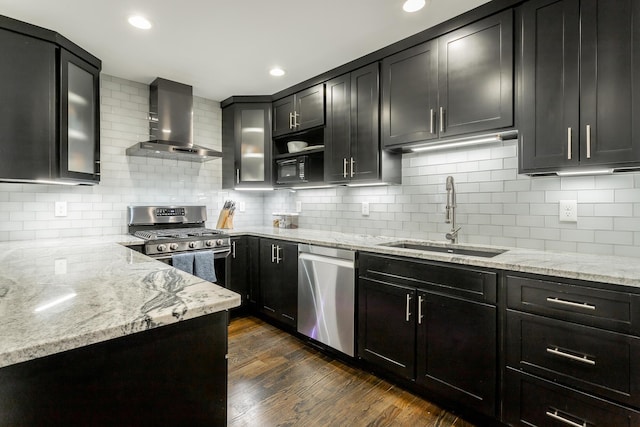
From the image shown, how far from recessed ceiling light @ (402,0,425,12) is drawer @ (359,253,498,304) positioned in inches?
60.7

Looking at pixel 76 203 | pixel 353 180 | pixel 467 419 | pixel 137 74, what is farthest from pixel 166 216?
pixel 467 419

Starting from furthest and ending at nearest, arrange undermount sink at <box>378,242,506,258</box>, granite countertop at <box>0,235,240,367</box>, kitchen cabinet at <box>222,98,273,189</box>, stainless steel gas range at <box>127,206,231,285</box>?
kitchen cabinet at <box>222,98,273,189</box> < stainless steel gas range at <box>127,206,231,285</box> < undermount sink at <box>378,242,506,258</box> < granite countertop at <box>0,235,240,367</box>

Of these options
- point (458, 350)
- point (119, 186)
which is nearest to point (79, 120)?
point (119, 186)

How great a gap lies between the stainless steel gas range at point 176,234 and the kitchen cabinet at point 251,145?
59 centimetres

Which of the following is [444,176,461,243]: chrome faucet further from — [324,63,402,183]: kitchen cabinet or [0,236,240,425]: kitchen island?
[0,236,240,425]: kitchen island

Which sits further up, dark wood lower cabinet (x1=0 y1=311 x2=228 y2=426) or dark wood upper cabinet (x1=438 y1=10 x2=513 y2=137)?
dark wood upper cabinet (x1=438 y1=10 x2=513 y2=137)

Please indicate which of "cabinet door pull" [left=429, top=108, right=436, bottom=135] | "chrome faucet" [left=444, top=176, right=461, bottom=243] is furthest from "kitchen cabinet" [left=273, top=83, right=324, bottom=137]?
"chrome faucet" [left=444, top=176, right=461, bottom=243]

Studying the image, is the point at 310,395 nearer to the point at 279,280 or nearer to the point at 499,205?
the point at 279,280

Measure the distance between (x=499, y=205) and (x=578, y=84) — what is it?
2.71ft

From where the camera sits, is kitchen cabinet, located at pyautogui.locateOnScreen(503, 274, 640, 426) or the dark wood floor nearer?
kitchen cabinet, located at pyautogui.locateOnScreen(503, 274, 640, 426)

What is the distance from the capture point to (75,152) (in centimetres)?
246

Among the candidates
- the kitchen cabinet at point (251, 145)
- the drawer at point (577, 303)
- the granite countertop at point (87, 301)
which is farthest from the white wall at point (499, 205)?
the granite countertop at point (87, 301)

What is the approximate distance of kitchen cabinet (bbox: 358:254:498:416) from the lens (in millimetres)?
1712

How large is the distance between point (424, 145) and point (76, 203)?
2964mm
